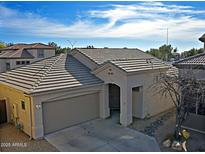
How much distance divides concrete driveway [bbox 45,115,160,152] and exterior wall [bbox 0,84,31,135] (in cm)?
170

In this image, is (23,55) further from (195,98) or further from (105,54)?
(195,98)

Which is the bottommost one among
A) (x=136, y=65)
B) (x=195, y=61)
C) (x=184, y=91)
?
(x=184, y=91)

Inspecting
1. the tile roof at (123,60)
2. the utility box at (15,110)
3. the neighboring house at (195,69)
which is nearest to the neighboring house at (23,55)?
the tile roof at (123,60)

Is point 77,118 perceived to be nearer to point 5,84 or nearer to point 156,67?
point 5,84

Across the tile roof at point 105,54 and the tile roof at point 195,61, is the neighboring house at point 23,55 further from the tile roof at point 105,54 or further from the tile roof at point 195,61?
the tile roof at point 195,61

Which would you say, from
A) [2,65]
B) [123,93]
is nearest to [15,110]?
[123,93]

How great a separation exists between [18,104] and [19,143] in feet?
9.11

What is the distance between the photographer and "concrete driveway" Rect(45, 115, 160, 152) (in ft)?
35.0

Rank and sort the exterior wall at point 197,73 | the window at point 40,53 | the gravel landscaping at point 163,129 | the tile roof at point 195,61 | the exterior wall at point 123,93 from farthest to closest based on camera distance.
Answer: the window at point 40,53
the exterior wall at point 123,93
the tile roof at point 195,61
the exterior wall at point 197,73
the gravel landscaping at point 163,129

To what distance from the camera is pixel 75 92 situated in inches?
529

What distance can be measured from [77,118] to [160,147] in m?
5.97

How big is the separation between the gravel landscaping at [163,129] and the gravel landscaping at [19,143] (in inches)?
233

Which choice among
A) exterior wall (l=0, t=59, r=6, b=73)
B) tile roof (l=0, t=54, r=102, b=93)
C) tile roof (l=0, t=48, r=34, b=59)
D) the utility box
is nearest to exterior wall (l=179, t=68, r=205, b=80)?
tile roof (l=0, t=54, r=102, b=93)

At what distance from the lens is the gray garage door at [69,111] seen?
1252 cm
